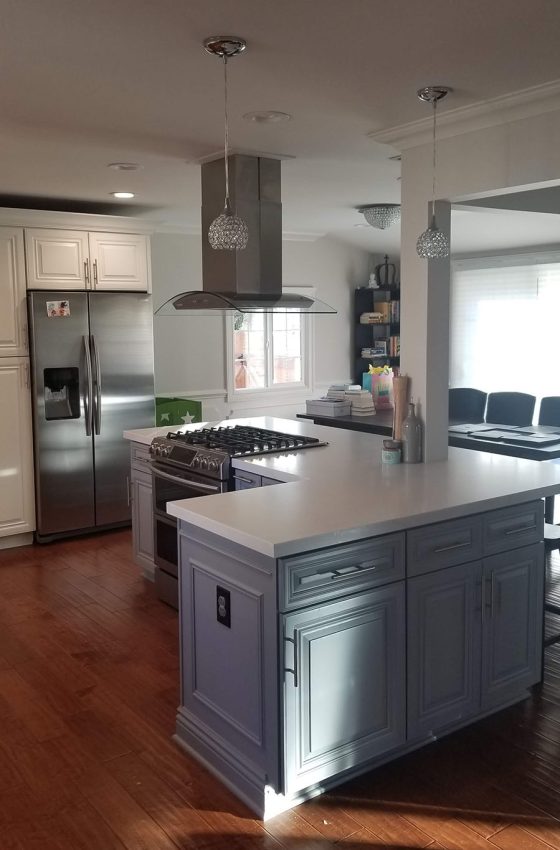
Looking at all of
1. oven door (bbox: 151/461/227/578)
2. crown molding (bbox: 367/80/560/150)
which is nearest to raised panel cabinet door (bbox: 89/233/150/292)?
oven door (bbox: 151/461/227/578)

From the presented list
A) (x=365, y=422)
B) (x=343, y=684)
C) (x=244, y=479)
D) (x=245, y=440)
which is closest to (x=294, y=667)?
(x=343, y=684)

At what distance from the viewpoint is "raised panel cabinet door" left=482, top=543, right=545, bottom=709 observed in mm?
2859

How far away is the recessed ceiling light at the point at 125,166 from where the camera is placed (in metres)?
4.12

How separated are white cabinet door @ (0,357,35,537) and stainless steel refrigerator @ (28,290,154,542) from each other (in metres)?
0.07

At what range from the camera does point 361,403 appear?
5.70 m

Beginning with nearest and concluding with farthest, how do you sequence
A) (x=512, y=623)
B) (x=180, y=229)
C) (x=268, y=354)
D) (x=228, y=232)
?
1. (x=228, y=232)
2. (x=512, y=623)
3. (x=180, y=229)
4. (x=268, y=354)

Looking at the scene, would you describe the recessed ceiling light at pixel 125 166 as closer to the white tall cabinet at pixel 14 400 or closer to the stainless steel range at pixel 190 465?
the white tall cabinet at pixel 14 400

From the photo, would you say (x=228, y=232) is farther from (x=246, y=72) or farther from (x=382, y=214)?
(x=382, y=214)

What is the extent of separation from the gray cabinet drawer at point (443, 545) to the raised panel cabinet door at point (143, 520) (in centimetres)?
205

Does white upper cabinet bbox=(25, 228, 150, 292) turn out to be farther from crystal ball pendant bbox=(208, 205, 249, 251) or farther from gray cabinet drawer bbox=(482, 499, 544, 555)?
gray cabinet drawer bbox=(482, 499, 544, 555)

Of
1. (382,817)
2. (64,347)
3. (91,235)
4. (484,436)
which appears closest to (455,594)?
(382,817)

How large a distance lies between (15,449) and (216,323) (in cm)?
227

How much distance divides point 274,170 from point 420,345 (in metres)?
1.25

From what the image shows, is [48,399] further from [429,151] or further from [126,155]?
[429,151]
